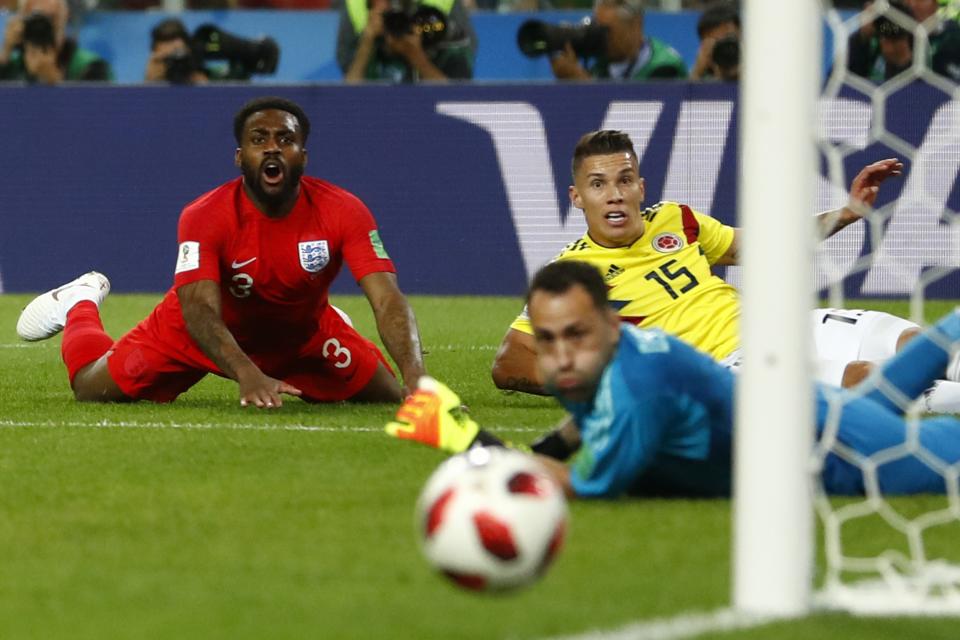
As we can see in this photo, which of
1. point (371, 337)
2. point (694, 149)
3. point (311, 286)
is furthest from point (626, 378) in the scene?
point (694, 149)

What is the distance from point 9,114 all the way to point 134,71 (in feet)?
9.64

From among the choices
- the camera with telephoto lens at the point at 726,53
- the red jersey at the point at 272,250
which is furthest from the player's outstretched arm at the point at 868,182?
the camera with telephoto lens at the point at 726,53

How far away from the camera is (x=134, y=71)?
50.9 feet

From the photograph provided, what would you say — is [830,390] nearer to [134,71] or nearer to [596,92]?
[596,92]

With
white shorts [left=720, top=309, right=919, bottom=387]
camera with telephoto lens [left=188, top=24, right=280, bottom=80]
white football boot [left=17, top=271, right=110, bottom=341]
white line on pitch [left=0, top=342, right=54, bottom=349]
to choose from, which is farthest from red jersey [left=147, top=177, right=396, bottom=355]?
camera with telephoto lens [left=188, top=24, right=280, bottom=80]

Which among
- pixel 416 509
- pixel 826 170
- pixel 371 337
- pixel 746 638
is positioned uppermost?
pixel 746 638

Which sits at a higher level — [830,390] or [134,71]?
[830,390]

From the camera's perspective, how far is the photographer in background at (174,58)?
41.7 feet

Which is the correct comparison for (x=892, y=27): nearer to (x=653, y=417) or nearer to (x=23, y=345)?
(x=23, y=345)

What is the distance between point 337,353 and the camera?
762cm

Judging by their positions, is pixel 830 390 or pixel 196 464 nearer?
pixel 830 390

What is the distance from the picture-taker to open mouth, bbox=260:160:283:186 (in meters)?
7.19

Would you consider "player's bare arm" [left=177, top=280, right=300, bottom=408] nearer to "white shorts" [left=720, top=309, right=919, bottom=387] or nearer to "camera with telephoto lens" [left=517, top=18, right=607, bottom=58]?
"white shorts" [left=720, top=309, right=919, bottom=387]

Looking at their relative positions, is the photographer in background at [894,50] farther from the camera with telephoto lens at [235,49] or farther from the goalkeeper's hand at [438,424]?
the goalkeeper's hand at [438,424]
